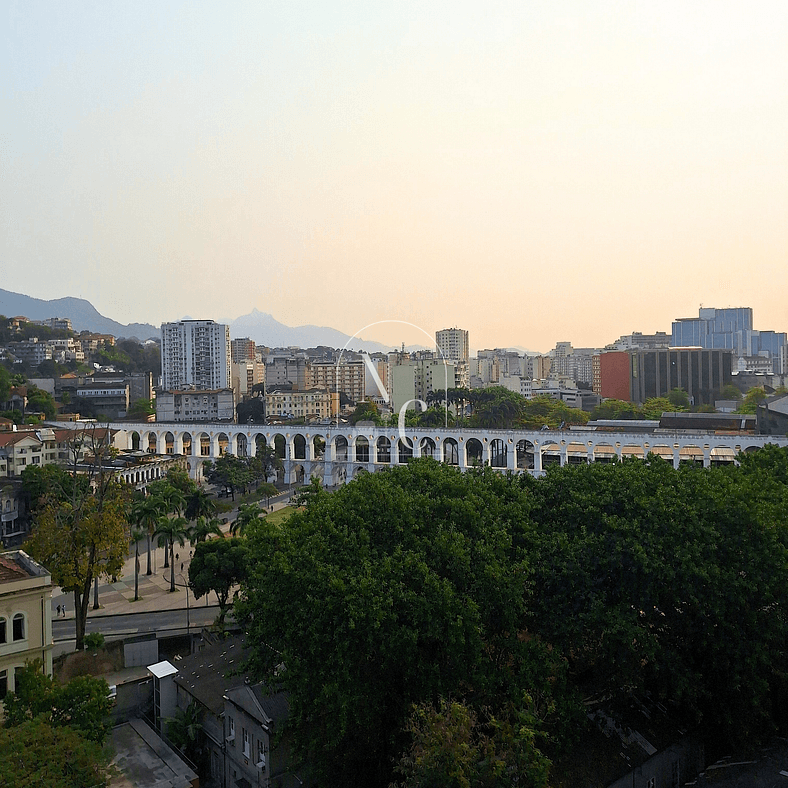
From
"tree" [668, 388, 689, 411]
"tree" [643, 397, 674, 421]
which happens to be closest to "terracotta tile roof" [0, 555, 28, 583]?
"tree" [643, 397, 674, 421]

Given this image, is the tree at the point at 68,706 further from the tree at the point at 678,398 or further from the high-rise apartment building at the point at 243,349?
the high-rise apartment building at the point at 243,349

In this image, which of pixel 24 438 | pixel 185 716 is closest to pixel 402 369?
pixel 24 438

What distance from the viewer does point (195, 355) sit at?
9975cm

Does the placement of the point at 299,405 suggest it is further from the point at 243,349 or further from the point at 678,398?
the point at 243,349

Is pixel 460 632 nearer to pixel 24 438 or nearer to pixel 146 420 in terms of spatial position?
pixel 24 438

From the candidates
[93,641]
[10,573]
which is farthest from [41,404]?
[10,573]

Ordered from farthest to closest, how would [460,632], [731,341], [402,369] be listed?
[731,341] < [402,369] < [460,632]

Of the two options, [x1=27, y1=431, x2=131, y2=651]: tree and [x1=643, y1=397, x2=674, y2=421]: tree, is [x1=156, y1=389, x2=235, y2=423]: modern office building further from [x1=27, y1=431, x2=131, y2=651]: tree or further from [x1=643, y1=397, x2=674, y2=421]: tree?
[x1=27, y1=431, x2=131, y2=651]: tree

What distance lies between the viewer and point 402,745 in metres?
12.0

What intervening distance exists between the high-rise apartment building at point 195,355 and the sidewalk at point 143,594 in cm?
7060

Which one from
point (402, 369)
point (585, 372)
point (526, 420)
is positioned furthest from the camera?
point (585, 372)

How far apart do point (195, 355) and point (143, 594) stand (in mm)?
77700

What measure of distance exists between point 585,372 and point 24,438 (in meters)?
120

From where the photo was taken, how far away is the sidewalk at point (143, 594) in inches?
938
